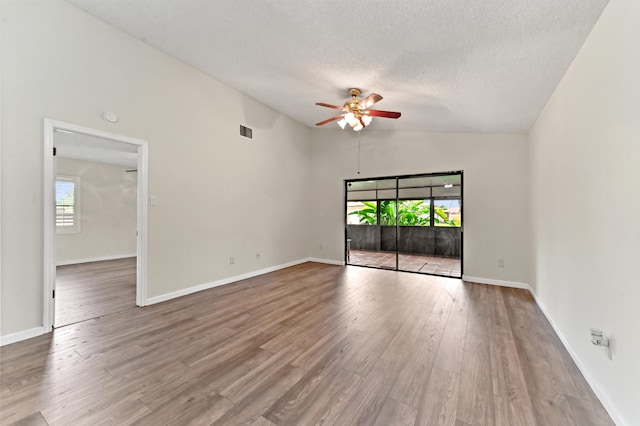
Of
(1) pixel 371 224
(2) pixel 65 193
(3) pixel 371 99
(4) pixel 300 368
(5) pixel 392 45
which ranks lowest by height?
(4) pixel 300 368

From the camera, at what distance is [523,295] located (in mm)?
3979

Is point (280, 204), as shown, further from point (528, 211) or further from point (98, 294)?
point (528, 211)

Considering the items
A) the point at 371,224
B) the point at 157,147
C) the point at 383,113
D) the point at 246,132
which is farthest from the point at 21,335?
the point at 371,224

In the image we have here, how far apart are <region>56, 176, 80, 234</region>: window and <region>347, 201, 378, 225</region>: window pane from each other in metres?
6.69

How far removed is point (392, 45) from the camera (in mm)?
2588

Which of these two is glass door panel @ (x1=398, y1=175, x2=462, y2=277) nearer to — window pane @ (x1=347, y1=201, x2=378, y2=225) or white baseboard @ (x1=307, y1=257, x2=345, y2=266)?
window pane @ (x1=347, y1=201, x2=378, y2=225)

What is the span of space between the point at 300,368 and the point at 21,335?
2.72 m

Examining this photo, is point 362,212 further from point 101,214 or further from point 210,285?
point 101,214

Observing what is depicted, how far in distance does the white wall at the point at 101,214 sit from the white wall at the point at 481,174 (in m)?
6.35

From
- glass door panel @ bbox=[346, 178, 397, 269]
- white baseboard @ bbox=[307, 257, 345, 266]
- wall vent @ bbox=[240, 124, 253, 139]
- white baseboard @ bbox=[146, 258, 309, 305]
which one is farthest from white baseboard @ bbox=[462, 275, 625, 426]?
wall vent @ bbox=[240, 124, 253, 139]

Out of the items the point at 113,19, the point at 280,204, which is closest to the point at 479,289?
the point at 280,204

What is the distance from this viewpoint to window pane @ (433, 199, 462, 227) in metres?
5.18

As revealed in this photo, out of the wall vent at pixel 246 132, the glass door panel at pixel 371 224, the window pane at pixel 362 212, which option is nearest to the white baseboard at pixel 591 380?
the glass door panel at pixel 371 224

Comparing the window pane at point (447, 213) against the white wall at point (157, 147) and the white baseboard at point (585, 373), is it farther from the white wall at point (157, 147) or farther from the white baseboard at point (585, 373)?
the white wall at point (157, 147)
